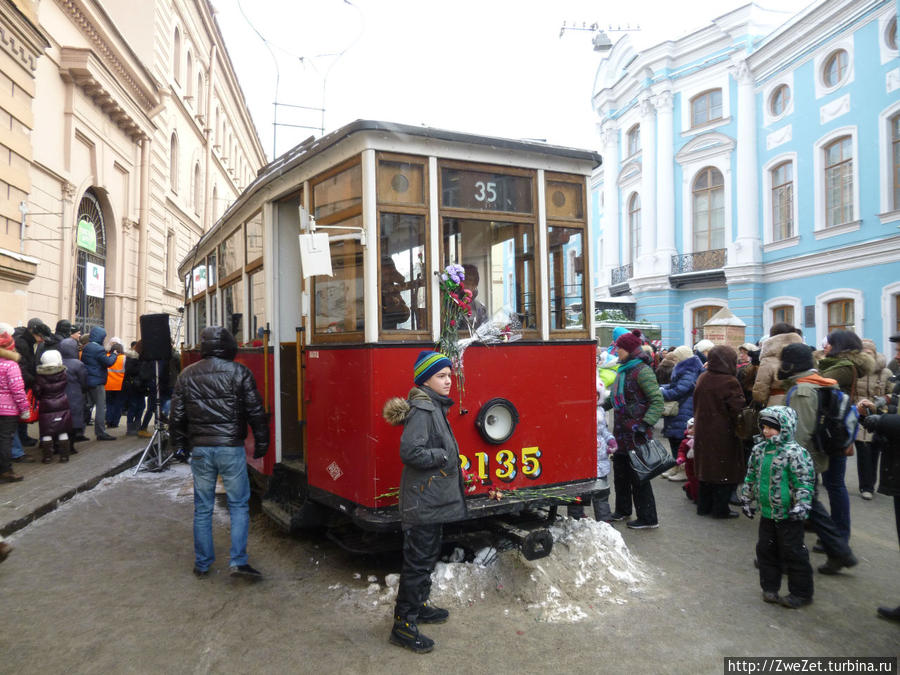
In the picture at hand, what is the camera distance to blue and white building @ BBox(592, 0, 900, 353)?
17141 millimetres

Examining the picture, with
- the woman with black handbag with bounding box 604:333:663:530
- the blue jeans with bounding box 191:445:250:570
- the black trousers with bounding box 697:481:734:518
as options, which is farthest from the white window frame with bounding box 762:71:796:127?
the blue jeans with bounding box 191:445:250:570

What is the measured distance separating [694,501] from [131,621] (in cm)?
537

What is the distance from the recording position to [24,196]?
1162 centimetres

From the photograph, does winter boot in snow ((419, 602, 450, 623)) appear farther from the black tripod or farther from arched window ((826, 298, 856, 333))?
arched window ((826, 298, 856, 333))

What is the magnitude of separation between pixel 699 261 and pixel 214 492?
2171cm

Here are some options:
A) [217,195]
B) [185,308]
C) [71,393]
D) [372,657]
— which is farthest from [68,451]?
[217,195]

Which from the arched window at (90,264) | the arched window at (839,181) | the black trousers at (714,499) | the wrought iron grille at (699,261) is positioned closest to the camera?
the black trousers at (714,499)

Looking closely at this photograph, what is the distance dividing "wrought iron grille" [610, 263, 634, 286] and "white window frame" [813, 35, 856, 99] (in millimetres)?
9356

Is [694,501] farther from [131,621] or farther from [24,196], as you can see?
[24,196]

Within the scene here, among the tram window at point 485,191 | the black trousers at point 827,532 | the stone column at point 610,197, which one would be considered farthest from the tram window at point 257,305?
the stone column at point 610,197

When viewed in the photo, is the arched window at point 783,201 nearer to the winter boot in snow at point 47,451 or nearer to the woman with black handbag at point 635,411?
the woman with black handbag at point 635,411

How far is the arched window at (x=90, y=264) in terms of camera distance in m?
14.9

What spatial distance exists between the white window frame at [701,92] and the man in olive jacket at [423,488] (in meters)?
22.3

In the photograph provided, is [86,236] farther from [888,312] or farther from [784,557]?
[888,312]
